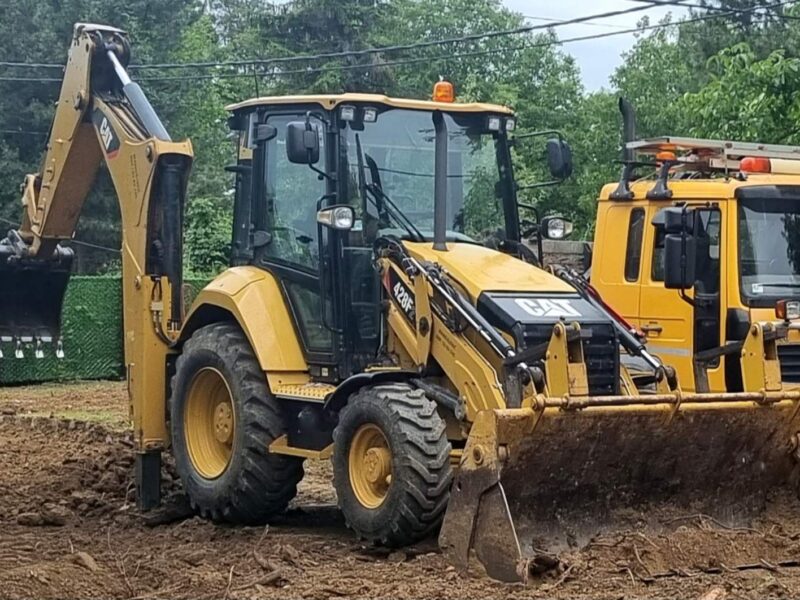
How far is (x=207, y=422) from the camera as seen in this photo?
31.4 ft

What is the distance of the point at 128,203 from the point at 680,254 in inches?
168

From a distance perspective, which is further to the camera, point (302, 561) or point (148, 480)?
point (148, 480)

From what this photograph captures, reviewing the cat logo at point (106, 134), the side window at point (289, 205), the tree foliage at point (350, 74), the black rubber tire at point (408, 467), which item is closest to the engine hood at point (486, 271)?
the side window at point (289, 205)

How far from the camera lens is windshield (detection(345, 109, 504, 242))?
28.9 feet

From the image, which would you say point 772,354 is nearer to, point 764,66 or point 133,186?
point 133,186

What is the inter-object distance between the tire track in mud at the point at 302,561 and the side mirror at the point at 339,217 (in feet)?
6.50

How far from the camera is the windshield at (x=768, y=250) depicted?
1078 centimetres

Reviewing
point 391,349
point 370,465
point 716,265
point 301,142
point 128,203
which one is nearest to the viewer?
point 370,465

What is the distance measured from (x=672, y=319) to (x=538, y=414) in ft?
14.0

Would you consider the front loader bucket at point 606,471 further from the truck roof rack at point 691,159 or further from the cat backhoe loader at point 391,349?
the truck roof rack at point 691,159

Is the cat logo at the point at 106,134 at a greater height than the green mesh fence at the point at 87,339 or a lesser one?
greater

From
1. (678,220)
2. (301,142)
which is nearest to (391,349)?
(301,142)

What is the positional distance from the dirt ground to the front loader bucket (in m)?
0.15

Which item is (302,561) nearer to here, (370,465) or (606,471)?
(370,465)
